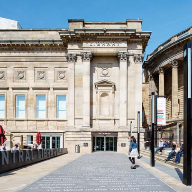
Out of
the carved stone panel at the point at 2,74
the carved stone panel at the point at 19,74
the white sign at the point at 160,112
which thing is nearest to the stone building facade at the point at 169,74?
the carved stone panel at the point at 19,74

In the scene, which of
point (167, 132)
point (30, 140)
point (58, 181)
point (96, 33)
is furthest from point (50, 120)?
point (58, 181)

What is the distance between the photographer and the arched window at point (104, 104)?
44188mm

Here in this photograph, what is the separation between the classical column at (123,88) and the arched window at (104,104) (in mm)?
2045

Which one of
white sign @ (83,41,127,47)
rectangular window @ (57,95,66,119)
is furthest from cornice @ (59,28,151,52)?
rectangular window @ (57,95,66,119)

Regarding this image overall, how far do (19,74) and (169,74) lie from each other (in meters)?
26.4

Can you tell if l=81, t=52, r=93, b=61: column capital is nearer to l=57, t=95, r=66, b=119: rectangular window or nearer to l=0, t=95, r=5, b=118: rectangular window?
l=57, t=95, r=66, b=119: rectangular window

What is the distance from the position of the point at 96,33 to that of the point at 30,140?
57.3 ft

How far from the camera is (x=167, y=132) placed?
1233 inches

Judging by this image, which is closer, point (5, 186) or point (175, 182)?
point (5, 186)

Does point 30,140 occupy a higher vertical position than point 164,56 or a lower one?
lower

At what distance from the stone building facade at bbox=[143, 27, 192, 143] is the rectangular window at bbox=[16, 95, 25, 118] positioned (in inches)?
764

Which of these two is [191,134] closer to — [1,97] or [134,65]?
[134,65]

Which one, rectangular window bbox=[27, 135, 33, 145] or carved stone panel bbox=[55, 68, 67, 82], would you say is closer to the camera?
rectangular window bbox=[27, 135, 33, 145]

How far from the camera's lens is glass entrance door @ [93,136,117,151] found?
4403cm
